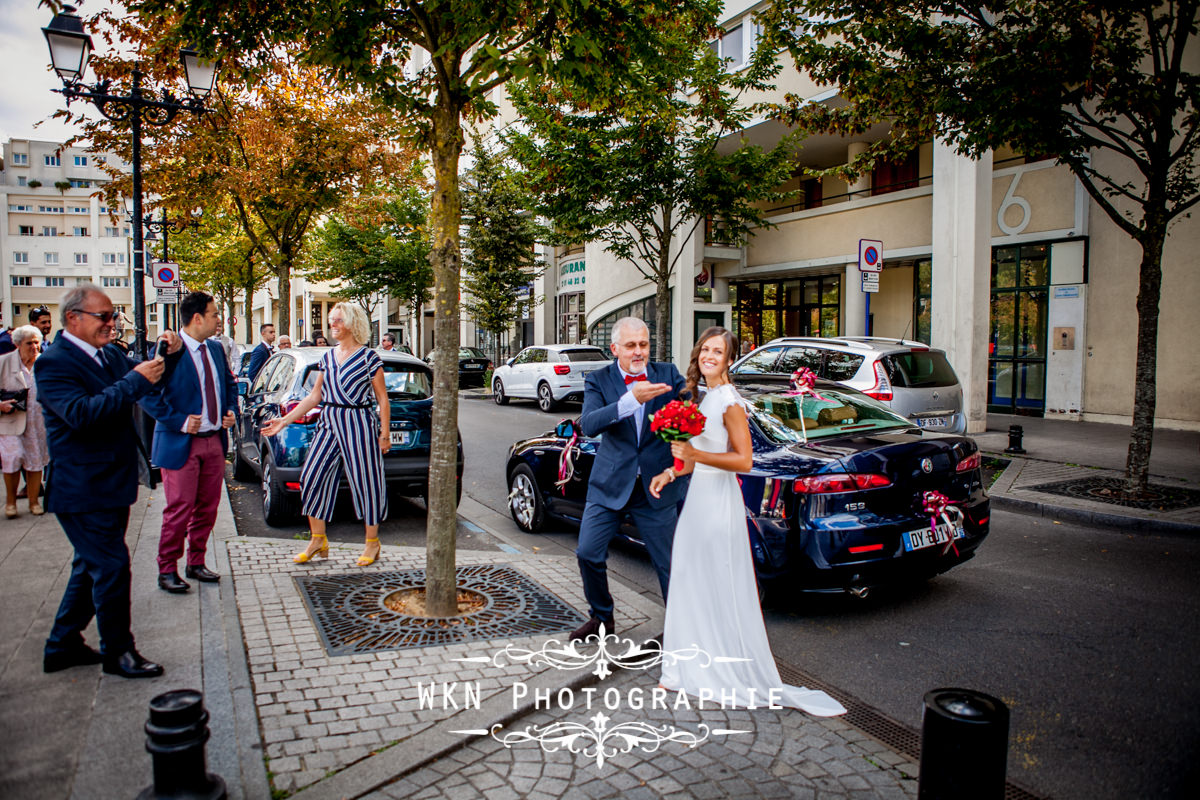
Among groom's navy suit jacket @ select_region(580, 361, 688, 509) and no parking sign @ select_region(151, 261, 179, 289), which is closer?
groom's navy suit jacket @ select_region(580, 361, 688, 509)

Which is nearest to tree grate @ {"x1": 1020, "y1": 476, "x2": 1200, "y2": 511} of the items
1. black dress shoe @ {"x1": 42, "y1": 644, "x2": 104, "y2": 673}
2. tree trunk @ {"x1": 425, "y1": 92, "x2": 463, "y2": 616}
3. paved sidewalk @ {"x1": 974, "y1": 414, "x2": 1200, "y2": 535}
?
paved sidewalk @ {"x1": 974, "y1": 414, "x2": 1200, "y2": 535}

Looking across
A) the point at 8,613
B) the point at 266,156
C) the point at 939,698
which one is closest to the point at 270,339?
the point at 266,156

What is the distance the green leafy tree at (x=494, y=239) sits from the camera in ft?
86.0

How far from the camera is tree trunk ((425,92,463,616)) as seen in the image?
483 centimetres

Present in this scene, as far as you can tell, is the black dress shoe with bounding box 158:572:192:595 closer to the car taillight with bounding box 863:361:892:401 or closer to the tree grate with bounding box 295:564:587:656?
the tree grate with bounding box 295:564:587:656

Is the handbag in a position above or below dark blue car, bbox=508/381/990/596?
above

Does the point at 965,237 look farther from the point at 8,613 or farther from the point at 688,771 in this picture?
the point at 8,613

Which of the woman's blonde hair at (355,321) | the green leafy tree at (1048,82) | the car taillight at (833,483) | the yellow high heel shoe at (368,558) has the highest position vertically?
the green leafy tree at (1048,82)

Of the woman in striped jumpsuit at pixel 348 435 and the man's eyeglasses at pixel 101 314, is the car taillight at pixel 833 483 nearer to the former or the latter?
the woman in striped jumpsuit at pixel 348 435

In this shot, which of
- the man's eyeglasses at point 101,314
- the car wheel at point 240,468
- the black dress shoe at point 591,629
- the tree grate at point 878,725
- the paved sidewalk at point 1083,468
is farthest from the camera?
the car wheel at point 240,468

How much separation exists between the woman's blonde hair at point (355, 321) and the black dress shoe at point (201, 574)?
1930 mm

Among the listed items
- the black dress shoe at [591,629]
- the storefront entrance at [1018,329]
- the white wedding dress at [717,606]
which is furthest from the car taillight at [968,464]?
the storefront entrance at [1018,329]

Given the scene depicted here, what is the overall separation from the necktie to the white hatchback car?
1439 cm

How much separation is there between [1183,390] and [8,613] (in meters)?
17.2
